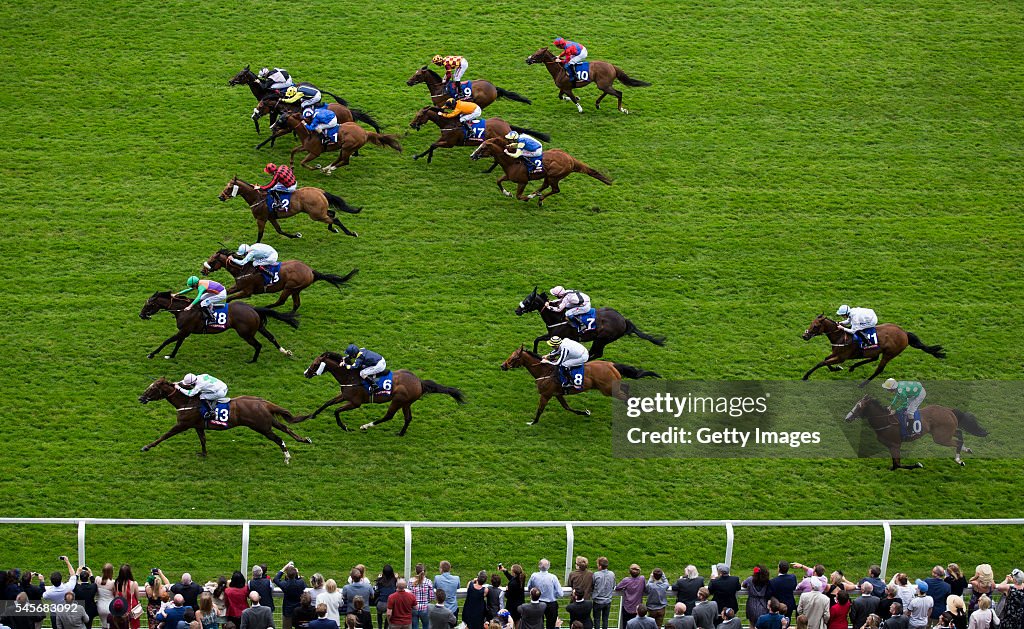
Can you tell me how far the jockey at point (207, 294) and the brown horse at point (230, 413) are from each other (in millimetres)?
1581

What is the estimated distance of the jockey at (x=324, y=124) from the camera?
74.0 ft

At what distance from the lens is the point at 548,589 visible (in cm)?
1418

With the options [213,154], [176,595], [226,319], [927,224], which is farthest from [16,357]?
[927,224]

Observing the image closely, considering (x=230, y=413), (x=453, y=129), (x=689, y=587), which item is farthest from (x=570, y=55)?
(x=689, y=587)

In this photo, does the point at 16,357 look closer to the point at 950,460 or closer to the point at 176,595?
the point at 176,595

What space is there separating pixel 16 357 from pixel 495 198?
8.11 meters

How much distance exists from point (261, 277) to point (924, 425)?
9377 mm

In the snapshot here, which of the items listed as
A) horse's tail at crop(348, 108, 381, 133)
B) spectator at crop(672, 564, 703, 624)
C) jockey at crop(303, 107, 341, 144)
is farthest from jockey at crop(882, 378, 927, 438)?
horse's tail at crop(348, 108, 381, 133)

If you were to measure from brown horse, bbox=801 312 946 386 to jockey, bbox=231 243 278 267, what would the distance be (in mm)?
7679

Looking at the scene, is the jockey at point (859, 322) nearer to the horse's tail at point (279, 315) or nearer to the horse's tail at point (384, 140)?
the horse's tail at point (279, 315)

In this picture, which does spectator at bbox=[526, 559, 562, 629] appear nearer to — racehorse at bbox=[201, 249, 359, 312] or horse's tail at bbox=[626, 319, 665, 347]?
horse's tail at bbox=[626, 319, 665, 347]

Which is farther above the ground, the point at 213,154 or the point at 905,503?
the point at 213,154

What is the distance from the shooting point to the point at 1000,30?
27844 mm

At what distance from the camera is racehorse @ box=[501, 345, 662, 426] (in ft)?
59.9
